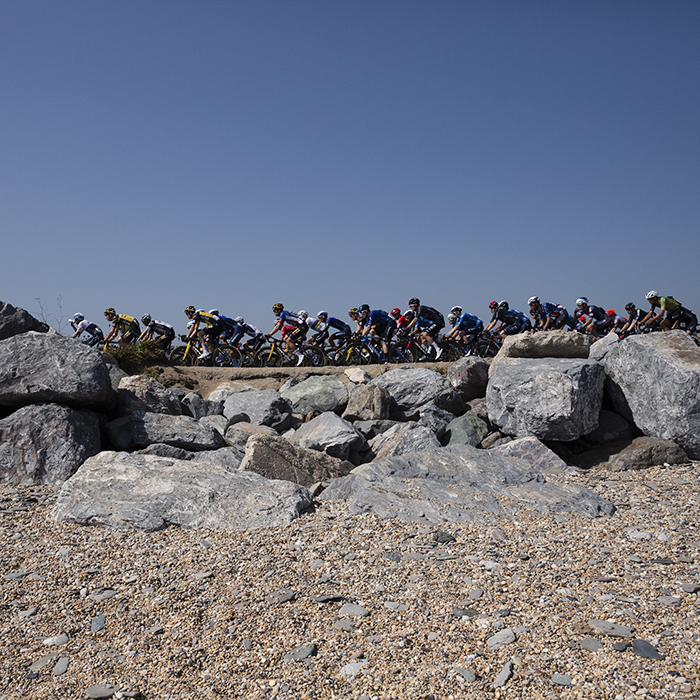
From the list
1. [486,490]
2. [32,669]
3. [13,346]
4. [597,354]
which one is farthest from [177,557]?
[597,354]

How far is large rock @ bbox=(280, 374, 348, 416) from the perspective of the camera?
12875 mm

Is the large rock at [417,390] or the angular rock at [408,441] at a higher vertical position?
the large rock at [417,390]

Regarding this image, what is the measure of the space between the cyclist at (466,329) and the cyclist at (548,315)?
3.41 m

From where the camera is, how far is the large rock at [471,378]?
1206 centimetres

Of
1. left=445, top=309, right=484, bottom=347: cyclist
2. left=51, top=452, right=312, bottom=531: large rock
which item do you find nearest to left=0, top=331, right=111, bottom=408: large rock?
left=51, top=452, right=312, bottom=531: large rock

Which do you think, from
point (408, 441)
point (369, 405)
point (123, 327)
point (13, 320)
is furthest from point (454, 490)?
point (123, 327)

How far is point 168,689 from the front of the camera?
3.49 m

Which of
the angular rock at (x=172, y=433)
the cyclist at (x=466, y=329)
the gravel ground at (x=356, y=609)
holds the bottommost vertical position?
the gravel ground at (x=356, y=609)

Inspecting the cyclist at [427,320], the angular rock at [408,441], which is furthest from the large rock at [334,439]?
the cyclist at [427,320]

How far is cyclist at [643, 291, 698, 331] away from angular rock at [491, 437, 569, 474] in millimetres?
16095

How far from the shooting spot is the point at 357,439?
9.72 m

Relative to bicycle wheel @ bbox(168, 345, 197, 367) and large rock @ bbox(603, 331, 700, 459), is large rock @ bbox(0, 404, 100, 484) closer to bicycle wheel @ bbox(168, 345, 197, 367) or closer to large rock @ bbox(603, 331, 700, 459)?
large rock @ bbox(603, 331, 700, 459)

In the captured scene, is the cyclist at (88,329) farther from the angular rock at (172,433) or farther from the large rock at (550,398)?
the large rock at (550,398)

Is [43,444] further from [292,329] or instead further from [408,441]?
[292,329]
